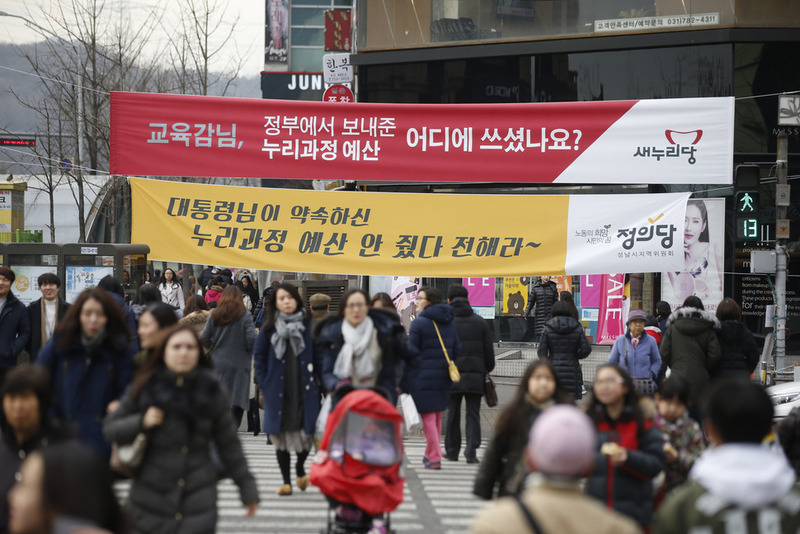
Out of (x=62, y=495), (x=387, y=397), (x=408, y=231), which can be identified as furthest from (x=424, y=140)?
(x=62, y=495)

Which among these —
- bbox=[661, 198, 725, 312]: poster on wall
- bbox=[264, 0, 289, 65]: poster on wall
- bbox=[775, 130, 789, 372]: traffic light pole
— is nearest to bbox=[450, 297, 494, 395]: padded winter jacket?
bbox=[775, 130, 789, 372]: traffic light pole

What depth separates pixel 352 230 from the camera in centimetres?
1070

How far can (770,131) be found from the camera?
1975 centimetres

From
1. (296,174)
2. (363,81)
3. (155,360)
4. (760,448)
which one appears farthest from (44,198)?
(760,448)

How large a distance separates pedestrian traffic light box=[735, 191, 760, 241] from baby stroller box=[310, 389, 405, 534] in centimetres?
1416

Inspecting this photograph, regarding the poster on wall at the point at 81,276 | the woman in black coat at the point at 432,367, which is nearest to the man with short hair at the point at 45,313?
the woman in black coat at the point at 432,367

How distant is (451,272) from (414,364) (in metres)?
2.21

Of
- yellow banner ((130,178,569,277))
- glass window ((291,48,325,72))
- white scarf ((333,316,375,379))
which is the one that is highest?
glass window ((291,48,325,72))

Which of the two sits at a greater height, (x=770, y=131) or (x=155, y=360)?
(x=770, y=131)

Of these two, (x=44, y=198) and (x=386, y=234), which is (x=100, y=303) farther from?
(x=44, y=198)

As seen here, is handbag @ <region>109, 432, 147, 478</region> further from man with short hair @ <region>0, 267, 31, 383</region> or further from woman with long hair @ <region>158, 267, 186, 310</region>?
woman with long hair @ <region>158, 267, 186, 310</region>

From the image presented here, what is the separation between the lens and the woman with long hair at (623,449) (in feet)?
18.5

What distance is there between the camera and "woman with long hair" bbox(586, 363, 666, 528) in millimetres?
5641

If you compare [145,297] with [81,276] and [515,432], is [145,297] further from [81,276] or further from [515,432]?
[515,432]
